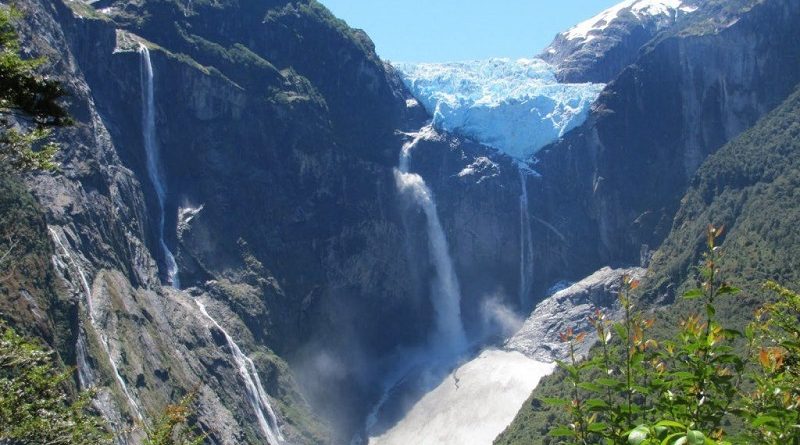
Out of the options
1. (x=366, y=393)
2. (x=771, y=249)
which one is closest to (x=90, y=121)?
(x=366, y=393)

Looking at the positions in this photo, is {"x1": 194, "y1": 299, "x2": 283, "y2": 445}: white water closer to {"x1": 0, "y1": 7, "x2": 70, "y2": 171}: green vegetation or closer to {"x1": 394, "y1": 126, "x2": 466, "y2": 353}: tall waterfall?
{"x1": 394, "y1": 126, "x2": 466, "y2": 353}: tall waterfall

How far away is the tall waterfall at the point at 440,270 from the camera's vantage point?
118312 millimetres

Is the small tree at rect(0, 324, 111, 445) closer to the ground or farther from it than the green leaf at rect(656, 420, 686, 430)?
farther from it

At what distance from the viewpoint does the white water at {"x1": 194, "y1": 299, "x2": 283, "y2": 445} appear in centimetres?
8756

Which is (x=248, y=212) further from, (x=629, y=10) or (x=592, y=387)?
(x=629, y=10)

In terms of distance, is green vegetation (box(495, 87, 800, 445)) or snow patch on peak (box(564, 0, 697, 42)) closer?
green vegetation (box(495, 87, 800, 445))

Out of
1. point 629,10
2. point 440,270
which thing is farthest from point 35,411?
point 629,10

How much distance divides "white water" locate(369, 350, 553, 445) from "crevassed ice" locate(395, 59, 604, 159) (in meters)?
40.6

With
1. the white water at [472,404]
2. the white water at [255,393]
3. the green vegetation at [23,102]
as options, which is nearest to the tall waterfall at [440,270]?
the white water at [472,404]

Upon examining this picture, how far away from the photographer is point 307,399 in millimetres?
98875

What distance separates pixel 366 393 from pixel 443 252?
26598 millimetres

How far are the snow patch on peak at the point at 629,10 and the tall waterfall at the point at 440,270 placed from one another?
220ft

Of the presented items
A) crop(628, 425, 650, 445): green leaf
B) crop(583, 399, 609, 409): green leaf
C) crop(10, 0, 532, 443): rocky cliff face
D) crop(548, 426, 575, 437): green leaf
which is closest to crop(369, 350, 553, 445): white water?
crop(10, 0, 532, 443): rocky cliff face

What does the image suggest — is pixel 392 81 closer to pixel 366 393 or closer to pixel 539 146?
pixel 539 146
